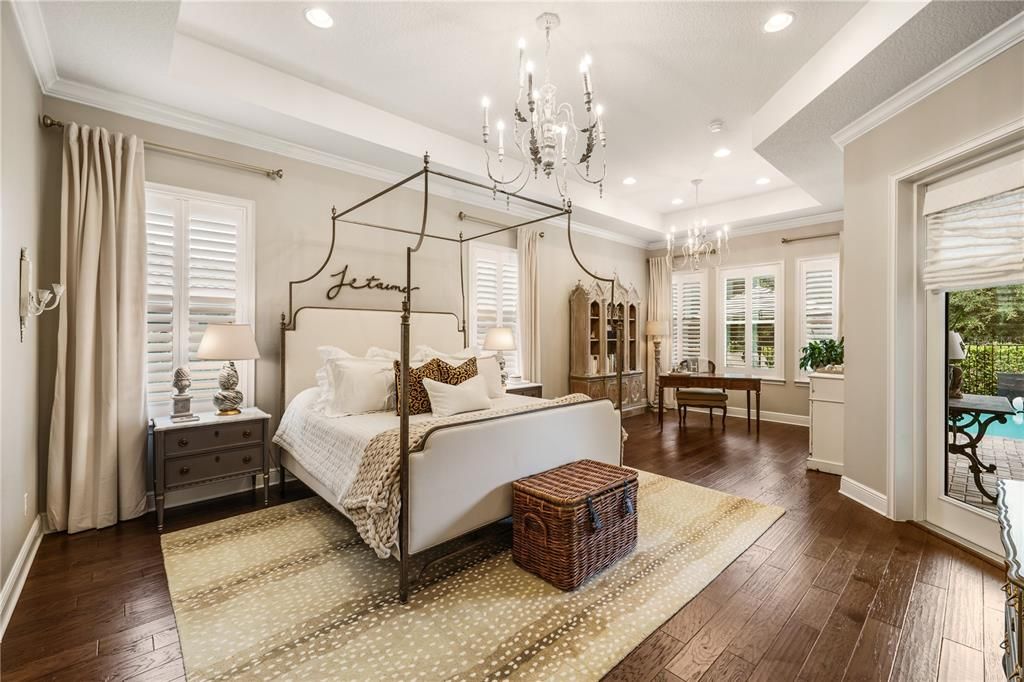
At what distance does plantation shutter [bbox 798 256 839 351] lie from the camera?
600 centimetres

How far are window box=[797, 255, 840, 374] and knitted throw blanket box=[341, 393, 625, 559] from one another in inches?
221

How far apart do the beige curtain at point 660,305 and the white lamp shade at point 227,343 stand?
601 cm

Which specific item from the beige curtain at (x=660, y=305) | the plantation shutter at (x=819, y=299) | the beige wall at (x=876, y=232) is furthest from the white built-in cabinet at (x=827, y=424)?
the beige curtain at (x=660, y=305)

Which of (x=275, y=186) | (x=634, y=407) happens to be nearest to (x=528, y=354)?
(x=634, y=407)

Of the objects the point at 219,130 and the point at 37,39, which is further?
the point at 219,130

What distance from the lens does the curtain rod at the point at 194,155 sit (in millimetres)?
2816

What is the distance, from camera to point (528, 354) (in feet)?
18.4

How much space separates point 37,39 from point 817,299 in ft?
25.2

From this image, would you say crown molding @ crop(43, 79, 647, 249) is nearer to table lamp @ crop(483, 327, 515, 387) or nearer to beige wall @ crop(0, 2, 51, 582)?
beige wall @ crop(0, 2, 51, 582)

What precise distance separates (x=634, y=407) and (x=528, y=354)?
251 cm

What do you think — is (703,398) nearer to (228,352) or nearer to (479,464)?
(479,464)

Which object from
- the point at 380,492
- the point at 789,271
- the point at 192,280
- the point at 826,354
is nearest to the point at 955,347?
the point at 826,354

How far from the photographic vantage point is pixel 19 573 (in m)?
2.26

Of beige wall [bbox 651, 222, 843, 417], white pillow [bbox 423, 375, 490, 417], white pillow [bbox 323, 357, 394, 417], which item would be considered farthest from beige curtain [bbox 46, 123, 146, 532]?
beige wall [bbox 651, 222, 843, 417]
